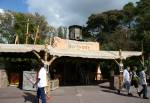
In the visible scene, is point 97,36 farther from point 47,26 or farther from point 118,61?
point 118,61

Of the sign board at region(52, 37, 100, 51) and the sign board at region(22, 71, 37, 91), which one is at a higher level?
the sign board at region(52, 37, 100, 51)

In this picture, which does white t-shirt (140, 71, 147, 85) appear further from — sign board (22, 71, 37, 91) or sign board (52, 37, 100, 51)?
sign board (52, 37, 100, 51)

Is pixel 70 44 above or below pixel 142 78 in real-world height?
above

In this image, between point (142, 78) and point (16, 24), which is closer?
point (142, 78)

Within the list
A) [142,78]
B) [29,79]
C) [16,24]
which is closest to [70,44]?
[29,79]

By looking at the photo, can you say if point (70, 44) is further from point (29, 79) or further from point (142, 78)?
point (142, 78)

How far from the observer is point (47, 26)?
53031 millimetres

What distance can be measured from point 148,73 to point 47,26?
2748 centimetres

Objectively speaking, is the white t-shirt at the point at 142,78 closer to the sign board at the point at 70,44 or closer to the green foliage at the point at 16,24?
the sign board at the point at 70,44

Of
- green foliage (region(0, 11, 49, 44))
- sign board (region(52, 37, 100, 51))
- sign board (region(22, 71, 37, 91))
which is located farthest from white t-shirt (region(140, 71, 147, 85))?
green foliage (region(0, 11, 49, 44))

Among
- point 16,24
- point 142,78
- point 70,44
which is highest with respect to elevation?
point 16,24

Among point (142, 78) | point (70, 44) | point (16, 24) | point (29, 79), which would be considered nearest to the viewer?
point (142, 78)

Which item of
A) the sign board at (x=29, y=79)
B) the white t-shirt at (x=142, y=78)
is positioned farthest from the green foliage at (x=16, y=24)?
the white t-shirt at (x=142, y=78)

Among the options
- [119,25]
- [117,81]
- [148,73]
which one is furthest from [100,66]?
[119,25]
